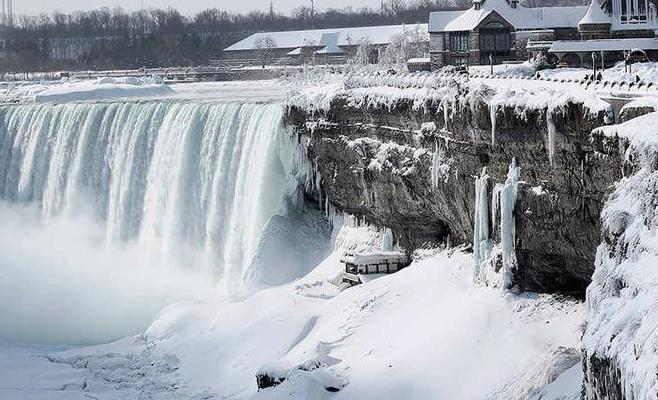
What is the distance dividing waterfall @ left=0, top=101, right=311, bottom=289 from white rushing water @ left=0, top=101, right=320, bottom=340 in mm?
40

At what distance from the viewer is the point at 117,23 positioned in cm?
13825

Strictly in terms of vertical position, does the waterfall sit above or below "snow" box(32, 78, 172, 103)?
below

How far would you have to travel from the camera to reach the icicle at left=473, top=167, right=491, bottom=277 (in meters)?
27.8

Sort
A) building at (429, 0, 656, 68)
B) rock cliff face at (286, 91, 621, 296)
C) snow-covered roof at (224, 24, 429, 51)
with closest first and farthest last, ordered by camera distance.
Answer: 1. rock cliff face at (286, 91, 621, 296)
2. building at (429, 0, 656, 68)
3. snow-covered roof at (224, 24, 429, 51)

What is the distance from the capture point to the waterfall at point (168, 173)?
3959 cm

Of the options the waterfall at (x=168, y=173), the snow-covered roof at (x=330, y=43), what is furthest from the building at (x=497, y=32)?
the snow-covered roof at (x=330, y=43)

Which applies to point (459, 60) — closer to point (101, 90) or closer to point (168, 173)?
point (168, 173)

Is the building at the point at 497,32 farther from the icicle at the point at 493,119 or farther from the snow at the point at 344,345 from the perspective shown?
the icicle at the point at 493,119

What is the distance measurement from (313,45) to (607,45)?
59832 mm

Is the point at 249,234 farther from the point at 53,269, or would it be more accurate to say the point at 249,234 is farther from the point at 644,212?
the point at 644,212

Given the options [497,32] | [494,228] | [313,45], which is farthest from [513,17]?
[313,45]

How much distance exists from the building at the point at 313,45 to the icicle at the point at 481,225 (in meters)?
65.4

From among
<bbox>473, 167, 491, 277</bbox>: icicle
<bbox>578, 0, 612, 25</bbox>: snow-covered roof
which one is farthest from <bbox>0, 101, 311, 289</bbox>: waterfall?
<bbox>578, 0, 612, 25</bbox>: snow-covered roof

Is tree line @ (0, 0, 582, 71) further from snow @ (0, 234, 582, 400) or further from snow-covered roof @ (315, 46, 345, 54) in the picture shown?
snow @ (0, 234, 582, 400)
